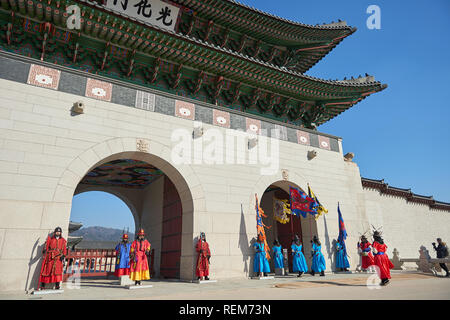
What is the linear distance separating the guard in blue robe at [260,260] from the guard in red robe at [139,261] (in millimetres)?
3580

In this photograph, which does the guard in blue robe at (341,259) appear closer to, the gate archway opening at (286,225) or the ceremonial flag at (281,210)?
the gate archway opening at (286,225)

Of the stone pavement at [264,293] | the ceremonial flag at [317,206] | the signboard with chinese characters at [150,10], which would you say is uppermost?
the signboard with chinese characters at [150,10]

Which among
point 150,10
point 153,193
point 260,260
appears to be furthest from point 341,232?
point 150,10

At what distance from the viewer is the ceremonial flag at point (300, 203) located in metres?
10.8

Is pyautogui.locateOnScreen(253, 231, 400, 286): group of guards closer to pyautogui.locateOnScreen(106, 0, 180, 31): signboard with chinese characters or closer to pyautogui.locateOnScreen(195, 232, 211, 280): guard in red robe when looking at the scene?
pyautogui.locateOnScreen(195, 232, 211, 280): guard in red robe

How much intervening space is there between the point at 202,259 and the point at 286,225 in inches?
230

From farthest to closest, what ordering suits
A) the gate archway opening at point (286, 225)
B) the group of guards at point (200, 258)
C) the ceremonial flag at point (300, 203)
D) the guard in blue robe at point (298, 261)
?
the gate archway opening at point (286, 225) → the ceremonial flag at point (300, 203) → the guard in blue robe at point (298, 261) → the group of guards at point (200, 258)

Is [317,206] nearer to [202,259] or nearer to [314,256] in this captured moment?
[314,256]

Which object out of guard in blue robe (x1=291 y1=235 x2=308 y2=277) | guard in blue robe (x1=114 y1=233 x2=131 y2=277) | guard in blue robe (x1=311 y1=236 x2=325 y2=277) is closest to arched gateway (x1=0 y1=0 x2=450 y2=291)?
guard in blue robe (x1=311 y1=236 x2=325 y2=277)

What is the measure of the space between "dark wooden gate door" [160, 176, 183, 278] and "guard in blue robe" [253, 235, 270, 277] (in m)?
2.66

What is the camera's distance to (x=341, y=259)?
11070 mm

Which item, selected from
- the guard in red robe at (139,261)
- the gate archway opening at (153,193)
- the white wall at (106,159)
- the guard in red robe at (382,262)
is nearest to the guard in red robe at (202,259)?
the white wall at (106,159)

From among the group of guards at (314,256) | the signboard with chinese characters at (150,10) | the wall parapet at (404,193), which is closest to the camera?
the group of guards at (314,256)

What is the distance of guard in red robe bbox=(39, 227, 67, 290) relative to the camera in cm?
640
